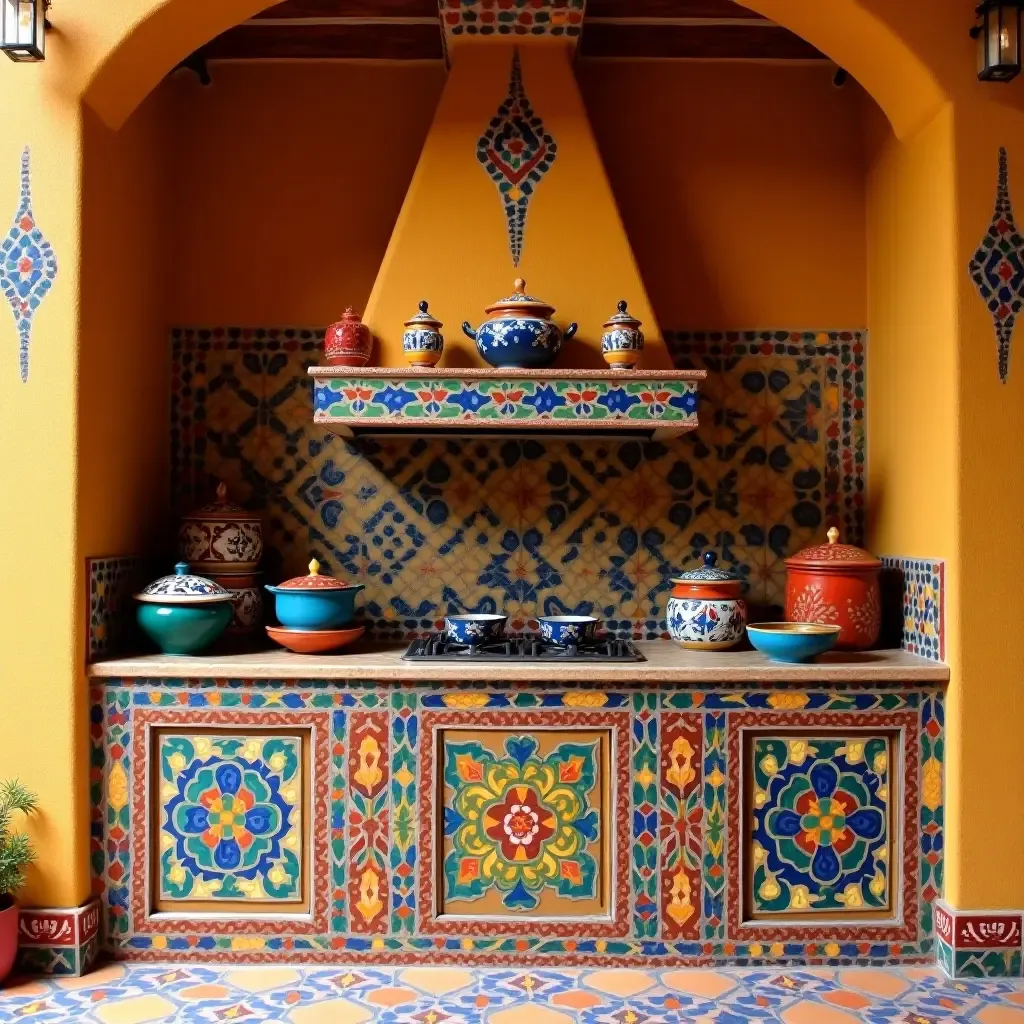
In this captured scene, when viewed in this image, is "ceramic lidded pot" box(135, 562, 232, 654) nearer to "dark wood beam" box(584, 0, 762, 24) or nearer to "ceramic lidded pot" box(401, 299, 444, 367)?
"ceramic lidded pot" box(401, 299, 444, 367)

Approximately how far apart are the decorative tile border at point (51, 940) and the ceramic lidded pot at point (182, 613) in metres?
0.72

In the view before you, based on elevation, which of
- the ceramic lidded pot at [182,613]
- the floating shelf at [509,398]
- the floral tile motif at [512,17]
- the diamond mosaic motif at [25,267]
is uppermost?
the floral tile motif at [512,17]

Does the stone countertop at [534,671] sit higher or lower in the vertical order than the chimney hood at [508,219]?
lower

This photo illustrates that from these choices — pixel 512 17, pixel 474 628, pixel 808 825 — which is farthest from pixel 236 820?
pixel 512 17

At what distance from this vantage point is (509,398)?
8.41ft

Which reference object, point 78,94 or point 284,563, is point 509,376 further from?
point 78,94

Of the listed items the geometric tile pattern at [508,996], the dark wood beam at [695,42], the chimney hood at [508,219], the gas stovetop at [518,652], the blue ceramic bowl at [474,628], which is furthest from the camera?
the dark wood beam at [695,42]

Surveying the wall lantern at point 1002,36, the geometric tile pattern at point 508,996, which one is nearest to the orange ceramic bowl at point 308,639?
the geometric tile pattern at point 508,996

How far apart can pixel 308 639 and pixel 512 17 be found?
193 centimetres

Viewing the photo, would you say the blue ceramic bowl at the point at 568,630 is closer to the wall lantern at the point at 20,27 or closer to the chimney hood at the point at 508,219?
the chimney hood at the point at 508,219

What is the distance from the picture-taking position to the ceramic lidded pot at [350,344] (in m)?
A: 2.68

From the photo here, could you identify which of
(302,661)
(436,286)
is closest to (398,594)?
(302,661)

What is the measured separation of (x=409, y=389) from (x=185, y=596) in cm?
84

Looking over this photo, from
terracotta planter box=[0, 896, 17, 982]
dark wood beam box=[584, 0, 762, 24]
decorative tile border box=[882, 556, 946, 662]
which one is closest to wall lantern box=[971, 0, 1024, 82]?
dark wood beam box=[584, 0, 762, 24]
